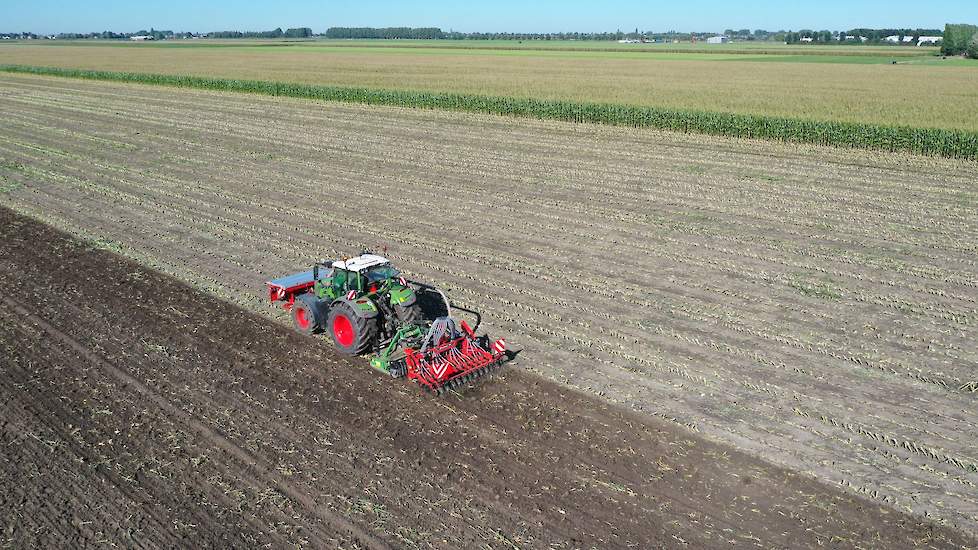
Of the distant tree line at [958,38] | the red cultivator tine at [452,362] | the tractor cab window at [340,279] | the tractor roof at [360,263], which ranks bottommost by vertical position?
the red cultivator tine at [452,362]

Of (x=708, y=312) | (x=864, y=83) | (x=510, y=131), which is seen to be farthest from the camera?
(x=864, y=83)

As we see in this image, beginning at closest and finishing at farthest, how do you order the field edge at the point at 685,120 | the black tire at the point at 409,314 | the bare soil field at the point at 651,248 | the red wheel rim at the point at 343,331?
the bare soil field at the point at 651,248
the black tire at the point at 409,314
the red wheel rim at the point at 343,331
the field edge at the point at 685,120

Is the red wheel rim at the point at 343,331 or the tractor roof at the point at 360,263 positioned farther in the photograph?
the red wheel rim at the point at 343,331

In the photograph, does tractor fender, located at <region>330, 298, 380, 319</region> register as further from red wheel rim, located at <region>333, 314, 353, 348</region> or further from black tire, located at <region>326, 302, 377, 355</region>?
red wheel rim, located at <region>333, 314, 353, 348</region>

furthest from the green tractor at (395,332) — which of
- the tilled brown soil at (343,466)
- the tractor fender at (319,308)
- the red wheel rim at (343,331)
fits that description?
the tilled brown soil at (343,466)

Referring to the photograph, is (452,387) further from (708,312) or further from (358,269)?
(708,312)

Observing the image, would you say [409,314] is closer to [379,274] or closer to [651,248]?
[379,274]

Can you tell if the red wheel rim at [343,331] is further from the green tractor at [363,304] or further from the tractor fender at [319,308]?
the tractor fender at [319,308]


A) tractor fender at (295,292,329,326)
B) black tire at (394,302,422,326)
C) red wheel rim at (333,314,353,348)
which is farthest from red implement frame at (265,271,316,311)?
black tire at (394,302,422,326)

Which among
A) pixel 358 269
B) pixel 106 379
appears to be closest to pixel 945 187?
pixel 358 269
